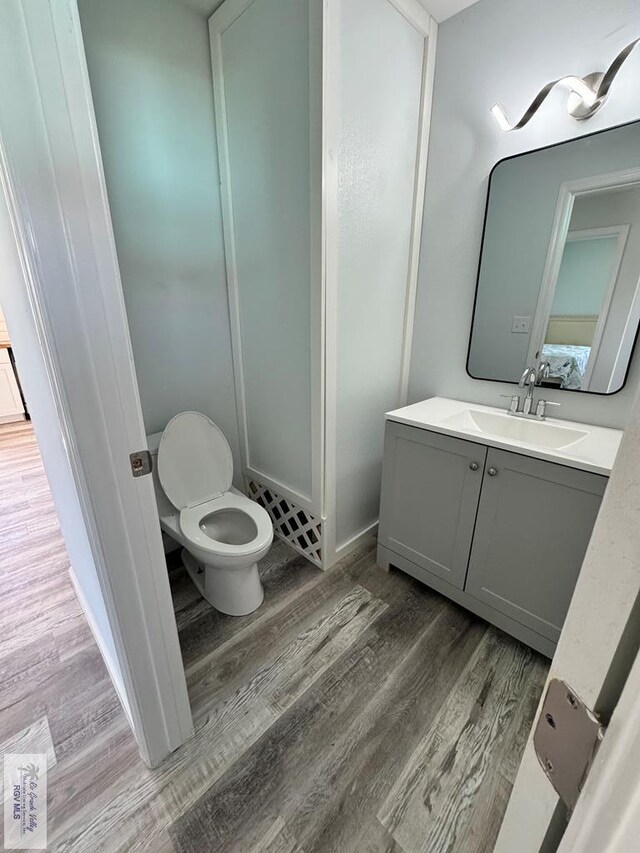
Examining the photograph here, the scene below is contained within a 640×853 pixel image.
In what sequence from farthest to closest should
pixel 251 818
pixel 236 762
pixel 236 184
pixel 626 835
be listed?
1. pixel 236 184
2. pixel 236 762
3. pixel 251 818
4. pixel 626 835

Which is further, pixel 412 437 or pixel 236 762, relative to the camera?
pixel 412 437

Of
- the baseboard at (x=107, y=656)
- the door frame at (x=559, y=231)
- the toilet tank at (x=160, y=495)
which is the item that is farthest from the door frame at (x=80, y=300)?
the door frame at (x=559, y=231)

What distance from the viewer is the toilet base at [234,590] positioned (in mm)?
1542

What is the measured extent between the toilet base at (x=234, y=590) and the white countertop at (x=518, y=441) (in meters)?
0.96

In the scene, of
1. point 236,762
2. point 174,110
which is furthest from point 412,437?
point 174,110

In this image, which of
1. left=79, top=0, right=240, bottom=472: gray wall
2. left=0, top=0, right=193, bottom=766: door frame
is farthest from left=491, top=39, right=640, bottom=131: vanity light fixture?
left=0, top=0, right=193, bottom=766: door frame

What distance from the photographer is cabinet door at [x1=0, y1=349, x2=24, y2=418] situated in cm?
368

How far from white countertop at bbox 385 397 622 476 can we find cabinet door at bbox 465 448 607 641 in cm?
3

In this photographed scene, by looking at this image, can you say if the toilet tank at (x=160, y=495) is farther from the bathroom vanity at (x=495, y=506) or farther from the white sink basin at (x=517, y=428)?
the white sink basin at (x=517, y=428)

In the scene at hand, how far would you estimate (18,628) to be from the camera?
1.54 m

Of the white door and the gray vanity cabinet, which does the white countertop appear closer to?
the gray vanity cabinet

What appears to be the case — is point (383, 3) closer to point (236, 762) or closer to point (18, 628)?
point (236, 762)

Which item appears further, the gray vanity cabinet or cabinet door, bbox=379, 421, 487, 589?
cabinet door, bbox=379, 421, 487, 589

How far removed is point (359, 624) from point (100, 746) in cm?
99
